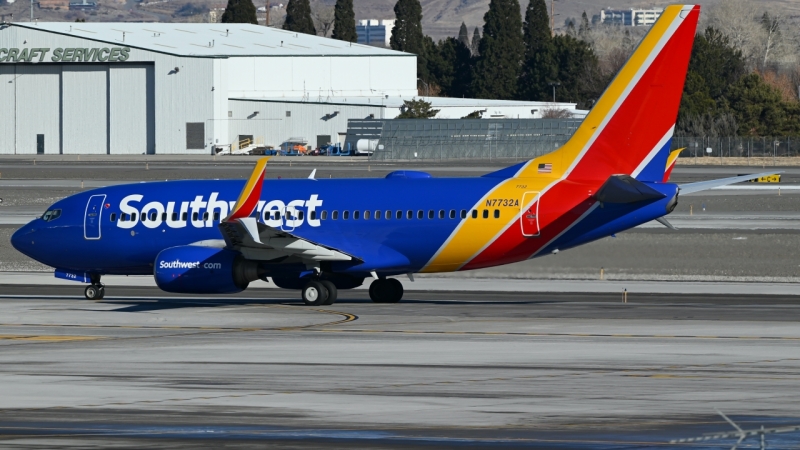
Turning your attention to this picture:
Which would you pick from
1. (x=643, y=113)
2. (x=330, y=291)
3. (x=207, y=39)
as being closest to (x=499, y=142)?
(x=207, y=39)

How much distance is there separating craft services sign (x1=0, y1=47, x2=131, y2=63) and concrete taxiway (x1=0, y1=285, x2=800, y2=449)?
303 ft

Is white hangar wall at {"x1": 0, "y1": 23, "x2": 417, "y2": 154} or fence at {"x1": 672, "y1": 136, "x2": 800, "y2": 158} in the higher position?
white hangar wall at {"x1": 0, "y1": 23, "x2": 417, "y2": 154}

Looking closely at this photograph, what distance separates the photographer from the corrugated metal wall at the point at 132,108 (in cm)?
12675

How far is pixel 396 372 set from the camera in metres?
22.6

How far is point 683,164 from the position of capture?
9962cm

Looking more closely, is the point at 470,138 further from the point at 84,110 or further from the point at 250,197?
the point at 250,197

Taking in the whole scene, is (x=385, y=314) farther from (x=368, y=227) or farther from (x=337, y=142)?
(x=337, y=142)

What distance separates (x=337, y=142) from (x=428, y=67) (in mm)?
57415

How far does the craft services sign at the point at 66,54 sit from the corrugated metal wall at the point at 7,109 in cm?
184

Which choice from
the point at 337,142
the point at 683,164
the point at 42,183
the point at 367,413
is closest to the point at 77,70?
the point at 337,142

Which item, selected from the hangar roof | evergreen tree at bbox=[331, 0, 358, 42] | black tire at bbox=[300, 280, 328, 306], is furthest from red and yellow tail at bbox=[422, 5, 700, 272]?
evergreen tree at bbox=[331, 0, 358, 42]

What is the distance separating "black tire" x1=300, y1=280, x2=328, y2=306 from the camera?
3469 cm

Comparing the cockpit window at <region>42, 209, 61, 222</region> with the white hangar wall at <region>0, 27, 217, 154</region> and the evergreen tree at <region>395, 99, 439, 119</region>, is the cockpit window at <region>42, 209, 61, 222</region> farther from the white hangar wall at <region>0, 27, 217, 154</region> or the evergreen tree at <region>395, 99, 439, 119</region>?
the evergreen tree at <region>395, 99, 439, 119</region>

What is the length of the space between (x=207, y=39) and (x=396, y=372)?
390 feet
